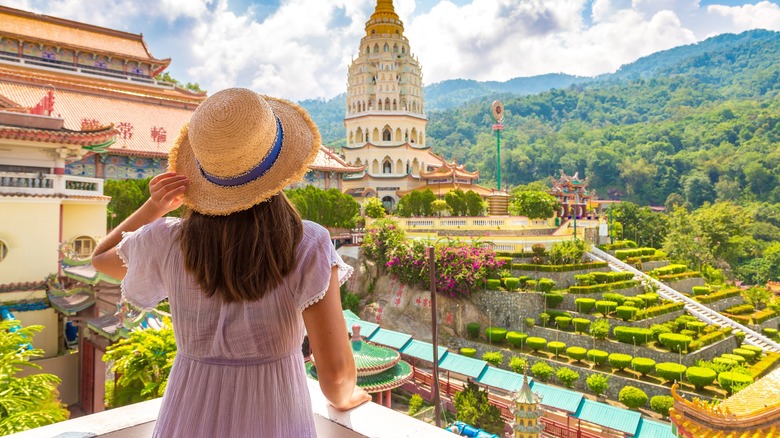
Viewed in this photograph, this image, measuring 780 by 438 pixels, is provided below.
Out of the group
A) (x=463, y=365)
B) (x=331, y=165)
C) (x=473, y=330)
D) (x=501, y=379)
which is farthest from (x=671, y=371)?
(x=331, y=165)

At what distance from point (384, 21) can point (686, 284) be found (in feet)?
81.1

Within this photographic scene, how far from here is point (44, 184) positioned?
451 inches

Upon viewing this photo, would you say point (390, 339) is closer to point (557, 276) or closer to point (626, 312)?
point (557, 276)

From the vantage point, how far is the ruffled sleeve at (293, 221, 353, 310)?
1415 millimetres

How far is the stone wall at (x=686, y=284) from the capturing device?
2242cm

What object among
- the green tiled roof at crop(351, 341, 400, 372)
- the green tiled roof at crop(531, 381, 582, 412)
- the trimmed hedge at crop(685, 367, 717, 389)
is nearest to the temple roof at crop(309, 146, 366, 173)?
the green tiled roof at crop(351, 341, 400, 372)

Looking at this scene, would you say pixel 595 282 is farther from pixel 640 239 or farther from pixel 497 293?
pixel 640 239

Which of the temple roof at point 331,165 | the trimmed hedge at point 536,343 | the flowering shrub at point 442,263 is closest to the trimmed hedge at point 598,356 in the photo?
the trimmed hedge at point 536,343

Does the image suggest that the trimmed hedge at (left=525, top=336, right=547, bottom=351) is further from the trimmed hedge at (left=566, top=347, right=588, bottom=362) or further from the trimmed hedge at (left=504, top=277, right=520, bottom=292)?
the trimmed hedge at (left=504, top=277, right=520, bottom=292)

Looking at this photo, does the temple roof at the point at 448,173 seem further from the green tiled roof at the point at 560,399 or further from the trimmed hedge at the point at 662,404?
the green tiled roof at the point at 560,399

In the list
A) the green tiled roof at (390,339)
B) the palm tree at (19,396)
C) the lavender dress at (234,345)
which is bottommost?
the green tiled roof at (390,339)

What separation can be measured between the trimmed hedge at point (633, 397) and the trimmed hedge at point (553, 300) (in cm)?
484

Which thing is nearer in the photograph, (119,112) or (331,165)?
(119,112)

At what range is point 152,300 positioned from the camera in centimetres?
170
